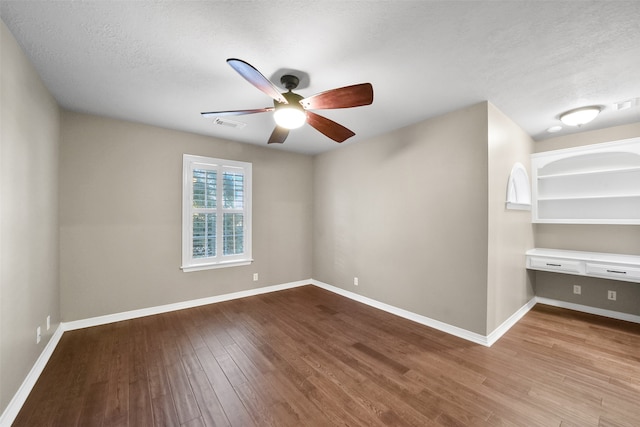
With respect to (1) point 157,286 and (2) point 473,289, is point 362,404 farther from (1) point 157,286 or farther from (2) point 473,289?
(1) point 157,286

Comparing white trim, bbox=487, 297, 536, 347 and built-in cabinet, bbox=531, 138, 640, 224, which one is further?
built-in cabinet, bbox=531, 138, 640, 224

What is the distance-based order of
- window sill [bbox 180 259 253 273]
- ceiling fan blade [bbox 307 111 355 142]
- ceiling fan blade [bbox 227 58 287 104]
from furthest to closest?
1. window sill [bbox 180 259 253 273]
2. ceiling fan blade [bbox 307 111 355 142]
3. ceiling fan blade [bbox 227 58 287 104]

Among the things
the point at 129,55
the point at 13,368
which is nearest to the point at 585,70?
the point at 129,55

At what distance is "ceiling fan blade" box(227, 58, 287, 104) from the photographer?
4.76 feet

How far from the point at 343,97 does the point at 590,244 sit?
4.19 m

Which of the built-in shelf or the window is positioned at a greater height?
the window

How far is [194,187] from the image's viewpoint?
148 inches

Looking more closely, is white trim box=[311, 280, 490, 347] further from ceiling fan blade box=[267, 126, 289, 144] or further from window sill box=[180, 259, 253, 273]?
ceiling fan blade box=[267, 126, 289, 144]

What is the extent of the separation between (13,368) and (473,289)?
3.89m

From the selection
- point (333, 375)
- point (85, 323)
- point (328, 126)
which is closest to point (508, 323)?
point (333, 375)

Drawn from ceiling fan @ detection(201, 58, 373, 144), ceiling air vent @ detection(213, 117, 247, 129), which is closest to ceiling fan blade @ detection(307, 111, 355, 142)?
ceiling fan @ detection(201, 58, 373, 144)

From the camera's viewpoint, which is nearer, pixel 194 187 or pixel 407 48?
pixel 407 48

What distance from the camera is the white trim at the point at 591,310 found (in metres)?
3.21

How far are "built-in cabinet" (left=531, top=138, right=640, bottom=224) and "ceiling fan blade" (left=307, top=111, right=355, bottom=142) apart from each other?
3.14m
